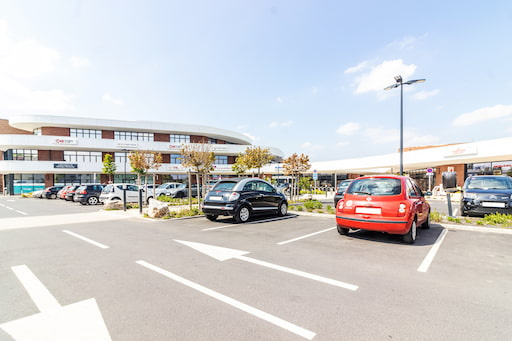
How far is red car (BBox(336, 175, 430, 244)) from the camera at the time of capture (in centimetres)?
548

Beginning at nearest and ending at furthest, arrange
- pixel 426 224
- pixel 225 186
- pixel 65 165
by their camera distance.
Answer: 1. pixel 426 224
2. pixel 225 186
3. pixel 65 165

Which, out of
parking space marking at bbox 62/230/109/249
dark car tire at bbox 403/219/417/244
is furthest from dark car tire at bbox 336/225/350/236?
parking space marking at bbox 62/230/109/249

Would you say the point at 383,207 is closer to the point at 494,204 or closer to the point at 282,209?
the point at 282,209

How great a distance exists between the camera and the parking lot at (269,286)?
2564 millimetres

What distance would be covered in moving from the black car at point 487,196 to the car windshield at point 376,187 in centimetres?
508

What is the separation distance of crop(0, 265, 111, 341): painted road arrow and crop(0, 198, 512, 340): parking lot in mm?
21

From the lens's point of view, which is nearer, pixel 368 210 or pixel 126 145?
pixel 368 210

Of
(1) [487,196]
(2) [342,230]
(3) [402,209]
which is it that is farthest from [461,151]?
(3) [402,209]

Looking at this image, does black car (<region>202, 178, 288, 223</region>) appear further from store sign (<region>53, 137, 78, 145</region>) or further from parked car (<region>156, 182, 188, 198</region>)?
store sign (<region>53, 137, 78, 145</region>)

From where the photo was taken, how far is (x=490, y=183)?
29.7 feet

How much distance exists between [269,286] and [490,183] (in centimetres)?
996

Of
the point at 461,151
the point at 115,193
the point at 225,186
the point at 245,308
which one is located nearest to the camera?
the point at 245,308

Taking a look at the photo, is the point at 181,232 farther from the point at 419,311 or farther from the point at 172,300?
the point at 419,311

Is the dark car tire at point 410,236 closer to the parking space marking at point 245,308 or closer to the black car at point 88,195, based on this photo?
the parking space marking at point 245,308
